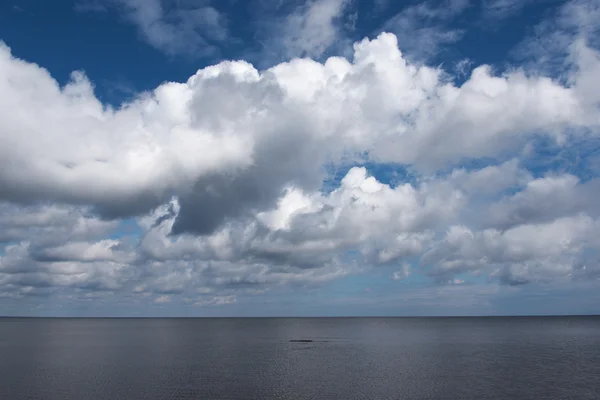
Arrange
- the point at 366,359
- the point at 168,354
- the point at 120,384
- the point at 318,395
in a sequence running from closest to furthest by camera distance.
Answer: the point at 318,395, the point at 120,384, the point at 366,359, the point at 168,354

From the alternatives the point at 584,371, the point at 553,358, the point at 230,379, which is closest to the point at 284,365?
the point at 230,379

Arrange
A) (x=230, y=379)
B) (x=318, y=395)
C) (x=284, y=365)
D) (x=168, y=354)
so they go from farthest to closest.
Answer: (x=168, y=354), (x=284, y=365), (x=230, y=379), (x=318, y=395)

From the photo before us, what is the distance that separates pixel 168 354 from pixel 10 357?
4186 cm

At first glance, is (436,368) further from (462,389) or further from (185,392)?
(185,392)

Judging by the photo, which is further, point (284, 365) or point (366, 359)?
point (366, 359)

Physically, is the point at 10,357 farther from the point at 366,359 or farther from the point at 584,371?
the point at 584,371

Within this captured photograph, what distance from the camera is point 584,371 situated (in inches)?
3765

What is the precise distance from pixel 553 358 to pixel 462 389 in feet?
200

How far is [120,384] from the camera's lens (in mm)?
79062

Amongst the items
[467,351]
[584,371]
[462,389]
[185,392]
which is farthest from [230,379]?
[467,351]

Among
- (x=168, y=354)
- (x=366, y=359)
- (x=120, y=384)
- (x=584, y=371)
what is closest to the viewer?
(x=120, y=384)

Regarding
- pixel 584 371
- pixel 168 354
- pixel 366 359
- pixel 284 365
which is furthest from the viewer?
pixel 168 354

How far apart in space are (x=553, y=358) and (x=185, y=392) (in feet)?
323

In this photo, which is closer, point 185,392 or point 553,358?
point 185,392
